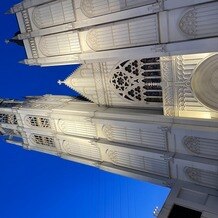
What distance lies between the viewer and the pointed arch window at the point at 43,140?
814 inches

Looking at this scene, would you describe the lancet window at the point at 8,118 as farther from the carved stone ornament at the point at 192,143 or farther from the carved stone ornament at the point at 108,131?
the carved stone ornament at the point at 192,143

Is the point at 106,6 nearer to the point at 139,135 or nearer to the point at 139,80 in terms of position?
the point at 139,80

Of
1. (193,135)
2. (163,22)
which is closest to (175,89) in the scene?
(193,135)

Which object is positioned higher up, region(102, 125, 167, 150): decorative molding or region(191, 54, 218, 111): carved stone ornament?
region(191, 54, 218, 111): carved stone ornament

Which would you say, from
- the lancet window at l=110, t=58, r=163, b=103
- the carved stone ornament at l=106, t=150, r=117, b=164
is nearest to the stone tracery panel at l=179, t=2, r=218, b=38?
the lancet window at l=110, t=58, r=163, b=103

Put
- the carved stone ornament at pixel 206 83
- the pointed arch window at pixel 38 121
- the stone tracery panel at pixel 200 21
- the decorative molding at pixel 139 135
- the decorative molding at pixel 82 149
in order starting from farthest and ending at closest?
the pointed arch window at pixel 38 121 → the decorative molding at pixel 82 149 → the decorative molding at pixel 139 135 → the carved stone ornament at pixel 206 83 → the stone tracery panel at pixel 200 21

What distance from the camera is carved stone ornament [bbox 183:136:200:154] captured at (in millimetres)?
13728

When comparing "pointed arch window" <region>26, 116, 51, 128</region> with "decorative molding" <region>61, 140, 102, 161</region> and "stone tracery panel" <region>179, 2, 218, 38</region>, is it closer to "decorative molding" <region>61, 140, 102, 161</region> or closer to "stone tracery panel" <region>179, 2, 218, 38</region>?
"decorative molding" <region>61, 140, 102, 161</region>

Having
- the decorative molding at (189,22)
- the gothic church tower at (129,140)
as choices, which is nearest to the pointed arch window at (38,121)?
the gothic church tower at (129,140)

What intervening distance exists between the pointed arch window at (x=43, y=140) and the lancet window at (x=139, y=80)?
247 inches

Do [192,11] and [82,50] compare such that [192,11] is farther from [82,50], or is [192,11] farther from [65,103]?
[65,103]

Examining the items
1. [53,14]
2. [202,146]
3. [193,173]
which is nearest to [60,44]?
[53,14]

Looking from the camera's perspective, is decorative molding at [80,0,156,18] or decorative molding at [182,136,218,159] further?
decorative molding at [182,136,218,159]

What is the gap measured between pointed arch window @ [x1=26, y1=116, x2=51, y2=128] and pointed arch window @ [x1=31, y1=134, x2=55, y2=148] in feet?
2.94
